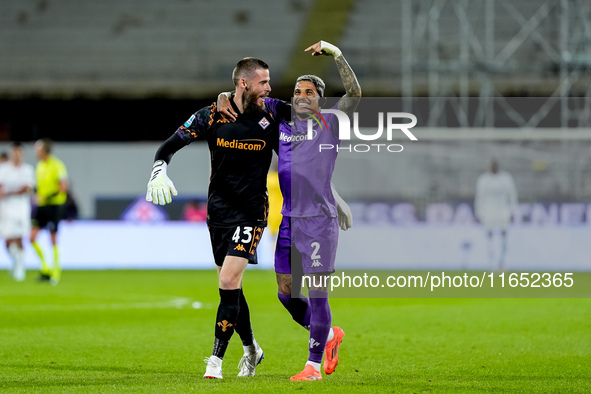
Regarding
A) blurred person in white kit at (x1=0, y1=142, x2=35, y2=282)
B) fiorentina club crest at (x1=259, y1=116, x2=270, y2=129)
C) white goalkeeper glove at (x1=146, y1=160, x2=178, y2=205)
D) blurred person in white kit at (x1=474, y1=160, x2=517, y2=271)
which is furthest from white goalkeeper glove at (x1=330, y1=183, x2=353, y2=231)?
blurred person in white kit at (x1=0, y1=142, x2=35, y2=282)

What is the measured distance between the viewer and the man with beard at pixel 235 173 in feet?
19.9

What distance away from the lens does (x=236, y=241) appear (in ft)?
19.9

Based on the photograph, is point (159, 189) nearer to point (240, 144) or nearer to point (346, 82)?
point (240, 144)

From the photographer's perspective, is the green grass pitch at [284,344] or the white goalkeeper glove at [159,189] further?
the green grass pitch at [284,344]

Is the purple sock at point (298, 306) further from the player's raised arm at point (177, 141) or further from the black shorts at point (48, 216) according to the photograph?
the black shorts at point (48, 216)

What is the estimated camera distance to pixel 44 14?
29250 mm

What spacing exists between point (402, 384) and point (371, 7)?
24.4 m

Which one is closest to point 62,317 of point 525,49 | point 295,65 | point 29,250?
point 29,250

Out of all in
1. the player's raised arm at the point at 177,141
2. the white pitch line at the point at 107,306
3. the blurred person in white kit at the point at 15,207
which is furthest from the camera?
the blurred person in white kit at the point at 15,207

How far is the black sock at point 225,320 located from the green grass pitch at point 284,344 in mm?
246

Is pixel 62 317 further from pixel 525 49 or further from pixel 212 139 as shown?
pixel 525 49

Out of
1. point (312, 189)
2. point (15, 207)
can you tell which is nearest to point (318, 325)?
point (312, 189)

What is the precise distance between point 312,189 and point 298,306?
87 centimetres

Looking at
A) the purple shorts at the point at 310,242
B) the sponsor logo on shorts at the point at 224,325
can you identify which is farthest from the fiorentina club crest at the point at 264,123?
the sponsor logo on shorts at the point at 224,325
